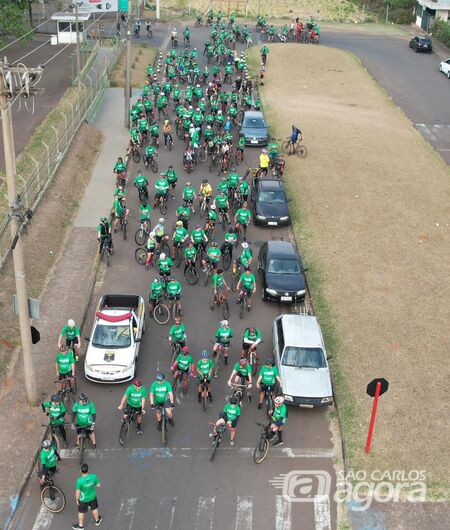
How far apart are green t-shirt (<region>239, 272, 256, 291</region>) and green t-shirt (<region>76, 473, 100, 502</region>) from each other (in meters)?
8.96

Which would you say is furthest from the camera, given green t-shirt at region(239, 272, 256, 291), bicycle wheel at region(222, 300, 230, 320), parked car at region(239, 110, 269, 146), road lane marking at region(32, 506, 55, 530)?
parked car at region(239, 110, 269, 146)

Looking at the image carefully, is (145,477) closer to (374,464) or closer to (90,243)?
(374,464)

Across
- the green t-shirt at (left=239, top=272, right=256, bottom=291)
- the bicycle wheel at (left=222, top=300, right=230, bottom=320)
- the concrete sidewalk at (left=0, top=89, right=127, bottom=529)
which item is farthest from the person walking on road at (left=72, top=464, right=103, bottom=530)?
the green t-shirt at (left=239, top=272, right=256, bottom=291)

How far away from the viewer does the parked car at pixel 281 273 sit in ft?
70.9

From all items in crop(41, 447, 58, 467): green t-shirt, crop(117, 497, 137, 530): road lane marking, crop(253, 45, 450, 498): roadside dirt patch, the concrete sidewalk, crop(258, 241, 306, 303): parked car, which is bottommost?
the concrete sidewalk

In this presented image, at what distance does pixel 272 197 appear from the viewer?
28.1 metres

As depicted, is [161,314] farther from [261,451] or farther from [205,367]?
[261,451]

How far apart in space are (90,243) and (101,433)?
10.8 meters

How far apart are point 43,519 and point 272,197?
17.1 m

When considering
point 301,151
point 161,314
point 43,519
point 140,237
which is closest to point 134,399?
point 43,519

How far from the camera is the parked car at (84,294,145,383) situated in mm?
17688

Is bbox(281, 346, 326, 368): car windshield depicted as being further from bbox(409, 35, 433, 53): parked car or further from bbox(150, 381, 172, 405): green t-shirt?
bbox(409, 35, 433, 53): parked car

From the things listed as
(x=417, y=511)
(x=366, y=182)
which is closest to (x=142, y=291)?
(x=417, y=511)

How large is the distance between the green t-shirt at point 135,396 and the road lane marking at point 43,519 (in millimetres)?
2879
